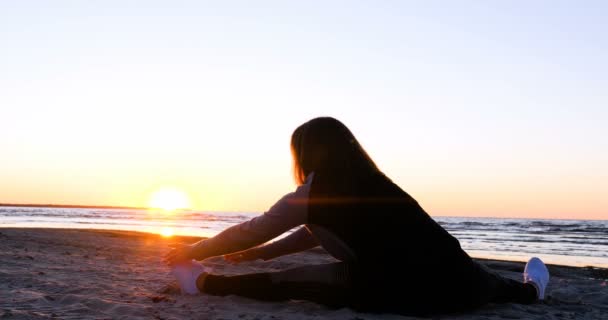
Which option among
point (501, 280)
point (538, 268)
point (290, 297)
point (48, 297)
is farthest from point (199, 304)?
point (538, 268)

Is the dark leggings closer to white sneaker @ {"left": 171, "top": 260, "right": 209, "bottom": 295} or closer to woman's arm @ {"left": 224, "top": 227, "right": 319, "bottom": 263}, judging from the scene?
white sneaker @ {"left": 171, "top": 260, "right": 209, "bottom": 295}

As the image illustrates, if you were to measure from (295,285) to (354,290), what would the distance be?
1.46 ft

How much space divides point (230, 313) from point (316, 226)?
2.90ft

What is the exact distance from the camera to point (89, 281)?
4953 millimetres

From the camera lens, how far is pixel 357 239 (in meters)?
3.23

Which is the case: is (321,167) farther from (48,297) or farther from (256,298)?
(48,297)

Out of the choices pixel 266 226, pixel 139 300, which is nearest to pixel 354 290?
pixel 266 226

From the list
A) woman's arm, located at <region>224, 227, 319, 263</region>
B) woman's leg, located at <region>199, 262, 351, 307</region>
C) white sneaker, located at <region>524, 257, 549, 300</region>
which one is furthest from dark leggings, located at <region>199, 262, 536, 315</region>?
white sneaker, located at <region>524, 257, 549, 300</region>

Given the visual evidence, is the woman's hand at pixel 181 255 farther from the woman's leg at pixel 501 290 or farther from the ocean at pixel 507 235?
the ocean at pixel 507 235

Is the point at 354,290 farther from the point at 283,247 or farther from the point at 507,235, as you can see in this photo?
the point at 507,235

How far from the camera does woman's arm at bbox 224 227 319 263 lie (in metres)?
4.04

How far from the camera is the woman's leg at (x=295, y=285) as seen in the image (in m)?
3.55

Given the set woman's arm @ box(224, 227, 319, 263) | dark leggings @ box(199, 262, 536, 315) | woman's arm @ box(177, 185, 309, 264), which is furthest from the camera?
woman's arm @ box(224, 227, 319, 263)

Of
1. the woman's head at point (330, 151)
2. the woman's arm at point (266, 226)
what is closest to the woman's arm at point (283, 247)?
the woman's arm at point (266, 226)
